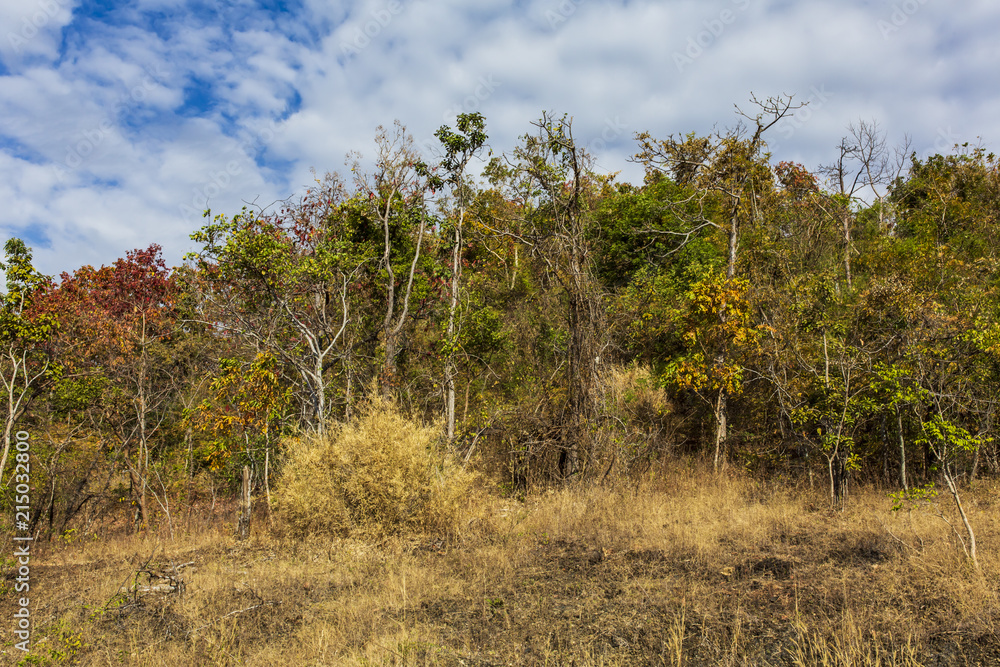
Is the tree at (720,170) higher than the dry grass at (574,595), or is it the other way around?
the tree at (720,170)

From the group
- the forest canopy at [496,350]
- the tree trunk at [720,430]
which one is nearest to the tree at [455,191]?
the forest canopy at [496,350]

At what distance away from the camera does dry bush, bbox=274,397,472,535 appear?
7984 millimetres

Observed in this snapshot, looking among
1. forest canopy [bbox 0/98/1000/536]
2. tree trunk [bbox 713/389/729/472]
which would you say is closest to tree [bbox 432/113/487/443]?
forest canopy [bbox 0/98/1000/536]

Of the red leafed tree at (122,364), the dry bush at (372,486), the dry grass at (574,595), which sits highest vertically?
the red leafed tree at (122,364)

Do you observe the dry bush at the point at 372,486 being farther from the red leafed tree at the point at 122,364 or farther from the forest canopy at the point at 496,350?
the red leafed tree at the point at 122,364

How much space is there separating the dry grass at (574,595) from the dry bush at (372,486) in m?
0.28

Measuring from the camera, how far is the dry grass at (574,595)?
4555 millimetres

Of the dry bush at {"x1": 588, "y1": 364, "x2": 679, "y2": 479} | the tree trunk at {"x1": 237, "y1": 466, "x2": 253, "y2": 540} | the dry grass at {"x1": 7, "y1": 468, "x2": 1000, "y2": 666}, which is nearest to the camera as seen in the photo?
the dry grass at {"x1": 7, "y1": 468, "x2": 1000, "y2": 666}

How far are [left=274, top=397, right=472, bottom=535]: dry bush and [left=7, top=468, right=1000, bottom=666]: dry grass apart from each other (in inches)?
11.2

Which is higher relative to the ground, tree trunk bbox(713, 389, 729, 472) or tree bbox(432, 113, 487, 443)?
tree bbox(432, 113, 487, 443)

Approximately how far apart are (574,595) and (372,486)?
3.49m

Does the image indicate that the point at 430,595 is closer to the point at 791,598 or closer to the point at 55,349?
the point at 791,598

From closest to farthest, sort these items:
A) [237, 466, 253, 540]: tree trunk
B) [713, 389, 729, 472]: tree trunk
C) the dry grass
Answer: the dry grass → [237, 466, 253, 540]: tree trunk → [713, 389, 729, 472]: tree trunk

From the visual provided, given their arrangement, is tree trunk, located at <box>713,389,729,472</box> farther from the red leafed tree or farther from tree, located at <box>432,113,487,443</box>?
the red leafed tree
